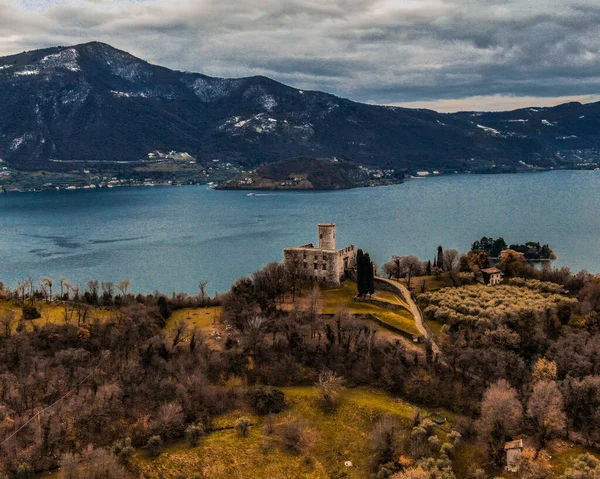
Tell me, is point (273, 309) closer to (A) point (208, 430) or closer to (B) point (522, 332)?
(A) point (208, 430)

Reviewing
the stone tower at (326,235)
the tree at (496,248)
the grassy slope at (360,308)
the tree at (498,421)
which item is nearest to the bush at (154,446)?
the tree at (498,421)

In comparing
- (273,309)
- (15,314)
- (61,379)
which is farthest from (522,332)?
(15,314)

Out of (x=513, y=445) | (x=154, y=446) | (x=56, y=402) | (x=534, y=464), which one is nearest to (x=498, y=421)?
(x=513, y=445)

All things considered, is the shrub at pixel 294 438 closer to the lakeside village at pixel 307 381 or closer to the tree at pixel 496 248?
the lakeside village at pixel 307 381

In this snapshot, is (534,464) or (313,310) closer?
(534,464)

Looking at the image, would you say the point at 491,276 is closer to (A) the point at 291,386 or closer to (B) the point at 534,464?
(A) the point at 291,386

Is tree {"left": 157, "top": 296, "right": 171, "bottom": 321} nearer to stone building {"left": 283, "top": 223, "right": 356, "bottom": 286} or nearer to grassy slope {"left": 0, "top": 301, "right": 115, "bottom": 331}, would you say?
grassy slope {"left": 0, "top": 301, "right": 115, "bottom": 331}
